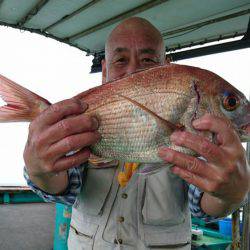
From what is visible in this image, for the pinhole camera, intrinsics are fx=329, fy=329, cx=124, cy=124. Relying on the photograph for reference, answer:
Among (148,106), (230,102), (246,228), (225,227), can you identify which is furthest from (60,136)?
(225,227)

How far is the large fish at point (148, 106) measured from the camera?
1.26 m


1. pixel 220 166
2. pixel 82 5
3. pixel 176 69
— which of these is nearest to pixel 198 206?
pixel 220 166

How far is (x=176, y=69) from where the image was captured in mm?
1285

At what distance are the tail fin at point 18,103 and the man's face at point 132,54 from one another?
74 cm

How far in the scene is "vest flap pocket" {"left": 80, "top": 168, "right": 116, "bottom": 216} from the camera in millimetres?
1890

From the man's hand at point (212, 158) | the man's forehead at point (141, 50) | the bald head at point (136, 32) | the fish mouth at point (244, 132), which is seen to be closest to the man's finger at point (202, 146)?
the man's hand at point (212, 158)

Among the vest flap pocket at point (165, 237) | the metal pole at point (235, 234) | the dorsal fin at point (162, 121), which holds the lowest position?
the metal pole at point (235, 234)

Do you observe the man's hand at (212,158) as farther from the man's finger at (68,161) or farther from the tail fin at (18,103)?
the tail fin at (18,103)

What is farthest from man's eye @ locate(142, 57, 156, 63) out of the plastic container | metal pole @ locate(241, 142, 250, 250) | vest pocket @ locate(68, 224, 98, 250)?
the plastic container

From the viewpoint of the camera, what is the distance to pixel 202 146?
115cm

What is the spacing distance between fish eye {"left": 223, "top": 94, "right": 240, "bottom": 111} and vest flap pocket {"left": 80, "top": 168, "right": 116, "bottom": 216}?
0.89 m

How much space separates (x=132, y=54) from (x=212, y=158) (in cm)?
106

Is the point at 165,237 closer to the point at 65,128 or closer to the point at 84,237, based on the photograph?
the point at 84,237

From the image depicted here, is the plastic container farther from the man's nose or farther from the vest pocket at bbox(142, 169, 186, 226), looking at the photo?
the man's nose
